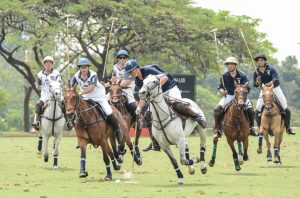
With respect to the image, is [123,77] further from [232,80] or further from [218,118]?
[232,80]

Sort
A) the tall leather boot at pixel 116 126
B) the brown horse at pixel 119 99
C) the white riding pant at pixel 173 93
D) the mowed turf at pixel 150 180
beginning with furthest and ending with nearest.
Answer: the brown horse at pixel 119 99
the tall leather boot at pixel 116 126
the white riding pant at pixel 173 93
the mowed turf at pixel 150 180

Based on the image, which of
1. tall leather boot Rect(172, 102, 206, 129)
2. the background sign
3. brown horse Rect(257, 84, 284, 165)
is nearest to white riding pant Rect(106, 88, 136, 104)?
brown horse Rect(257, 84, 284, 165)

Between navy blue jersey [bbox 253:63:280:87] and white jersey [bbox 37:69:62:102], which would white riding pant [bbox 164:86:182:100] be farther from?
navy blue jersey [bbox 253:63:280:87]

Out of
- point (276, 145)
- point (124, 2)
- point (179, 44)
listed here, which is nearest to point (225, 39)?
point (179, 44)

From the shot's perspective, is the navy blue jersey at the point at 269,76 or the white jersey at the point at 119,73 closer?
the white jersey at the point at 119,73

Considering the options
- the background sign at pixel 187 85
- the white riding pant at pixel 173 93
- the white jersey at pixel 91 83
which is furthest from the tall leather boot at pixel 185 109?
the background sign at pixel 187 85

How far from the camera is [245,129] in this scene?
72.3 ft

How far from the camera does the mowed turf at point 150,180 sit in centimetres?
1650

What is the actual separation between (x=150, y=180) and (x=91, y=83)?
2.55 metres

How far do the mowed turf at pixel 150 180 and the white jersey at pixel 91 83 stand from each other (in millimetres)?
1813

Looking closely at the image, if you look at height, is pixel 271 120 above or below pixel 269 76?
below

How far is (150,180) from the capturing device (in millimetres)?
19766

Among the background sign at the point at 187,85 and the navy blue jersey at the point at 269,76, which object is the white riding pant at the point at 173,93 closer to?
the navy blue jersey at the point at 269,76

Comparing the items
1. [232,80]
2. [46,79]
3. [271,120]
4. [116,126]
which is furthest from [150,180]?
[271,120]
